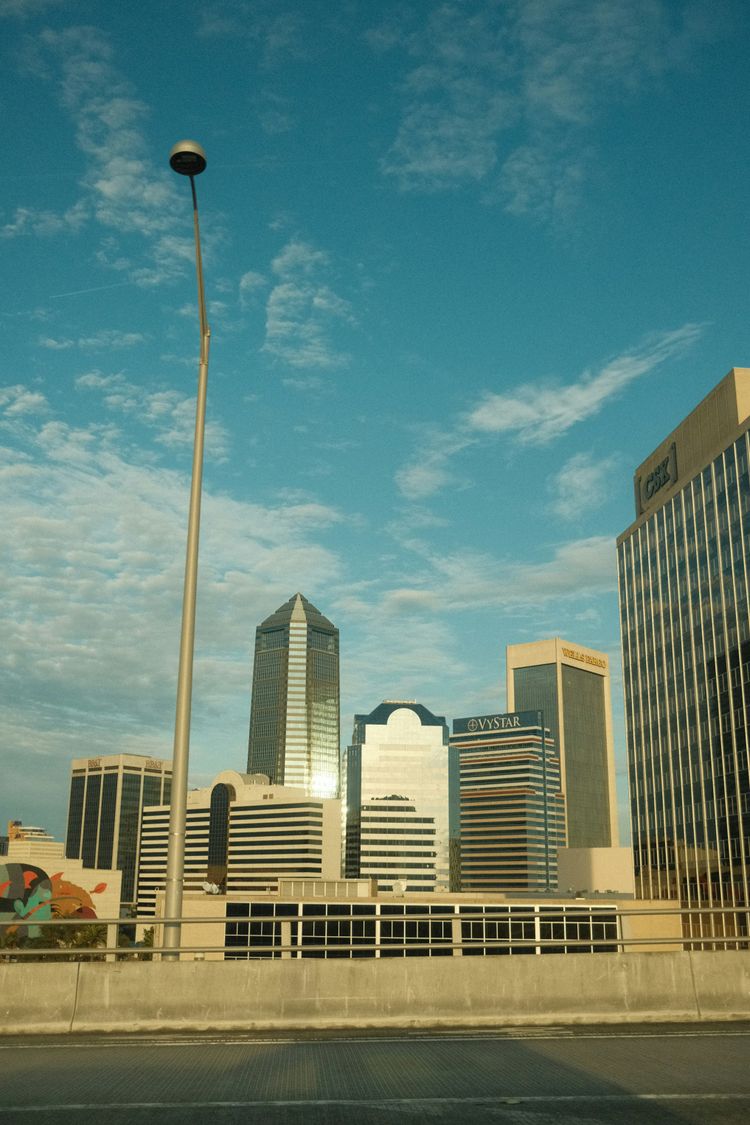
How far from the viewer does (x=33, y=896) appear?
16938 centimetres

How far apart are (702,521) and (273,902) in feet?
177

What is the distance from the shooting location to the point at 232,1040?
1146 cm

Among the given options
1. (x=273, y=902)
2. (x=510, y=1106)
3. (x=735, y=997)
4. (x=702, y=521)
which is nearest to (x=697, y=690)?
(x=702, y=521)

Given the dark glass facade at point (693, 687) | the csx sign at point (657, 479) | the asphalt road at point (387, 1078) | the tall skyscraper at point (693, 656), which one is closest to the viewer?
the asphalt road at point (387, 1078)

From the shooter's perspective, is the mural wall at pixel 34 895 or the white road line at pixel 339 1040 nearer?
the white road line at pixel 339 1040

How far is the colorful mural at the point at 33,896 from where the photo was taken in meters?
168

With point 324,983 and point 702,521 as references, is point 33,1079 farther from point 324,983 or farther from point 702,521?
point 702,521

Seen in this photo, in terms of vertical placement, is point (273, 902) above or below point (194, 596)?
below

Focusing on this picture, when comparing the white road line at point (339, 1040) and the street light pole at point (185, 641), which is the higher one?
the street light pole at point (185, 641)

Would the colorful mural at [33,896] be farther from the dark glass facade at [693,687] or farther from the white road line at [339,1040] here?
the white road line at [339,1040]

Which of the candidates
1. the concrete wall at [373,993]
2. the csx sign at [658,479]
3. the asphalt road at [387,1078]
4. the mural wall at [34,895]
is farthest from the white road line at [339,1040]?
the mural wall at [34,895]

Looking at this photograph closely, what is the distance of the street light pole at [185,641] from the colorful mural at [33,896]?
549 ft

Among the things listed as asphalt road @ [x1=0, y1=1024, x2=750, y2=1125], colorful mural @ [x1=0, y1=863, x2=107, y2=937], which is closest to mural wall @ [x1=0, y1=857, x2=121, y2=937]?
colorful mural @ [x1=0, y1=863, x2=107, y2=937]

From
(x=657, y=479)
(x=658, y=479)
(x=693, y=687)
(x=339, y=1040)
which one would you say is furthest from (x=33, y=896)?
(x=339, y=1040)
